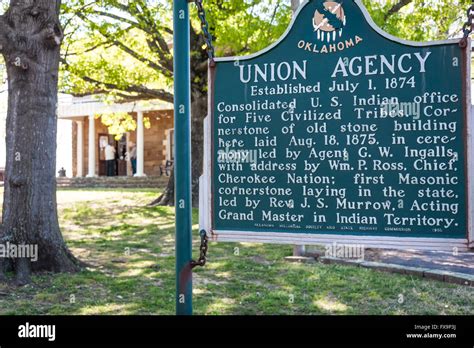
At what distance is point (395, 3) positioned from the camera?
1309 centimetres

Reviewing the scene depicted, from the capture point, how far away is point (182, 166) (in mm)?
3701

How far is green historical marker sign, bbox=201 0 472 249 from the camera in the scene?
3.51 meters

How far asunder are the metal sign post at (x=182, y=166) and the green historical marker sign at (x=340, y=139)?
32 centimetres

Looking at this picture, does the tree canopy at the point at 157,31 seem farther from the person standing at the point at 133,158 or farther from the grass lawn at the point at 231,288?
the person standing at the point at 133,158

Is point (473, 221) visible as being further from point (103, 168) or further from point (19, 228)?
point (103, 168)

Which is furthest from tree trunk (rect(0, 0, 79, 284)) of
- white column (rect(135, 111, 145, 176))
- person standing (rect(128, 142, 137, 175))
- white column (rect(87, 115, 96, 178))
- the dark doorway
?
the dark doorway

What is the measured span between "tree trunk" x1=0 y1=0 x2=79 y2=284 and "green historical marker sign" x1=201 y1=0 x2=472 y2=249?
134 inches

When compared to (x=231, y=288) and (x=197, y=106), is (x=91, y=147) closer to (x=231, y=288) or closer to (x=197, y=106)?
(x=197, y=106)

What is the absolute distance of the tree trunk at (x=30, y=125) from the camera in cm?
649

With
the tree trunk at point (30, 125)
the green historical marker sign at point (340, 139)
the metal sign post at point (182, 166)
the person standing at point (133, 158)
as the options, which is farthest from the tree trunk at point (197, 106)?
the person standing at point (133, 158)

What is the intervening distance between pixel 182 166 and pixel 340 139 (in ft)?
3.67

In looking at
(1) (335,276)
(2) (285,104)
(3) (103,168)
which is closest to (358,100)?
(2) (285,104)

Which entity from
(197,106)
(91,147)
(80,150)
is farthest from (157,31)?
(80,150)

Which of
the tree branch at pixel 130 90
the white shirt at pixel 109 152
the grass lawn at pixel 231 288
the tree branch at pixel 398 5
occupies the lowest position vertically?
the grass lawn at pixel 231 288
